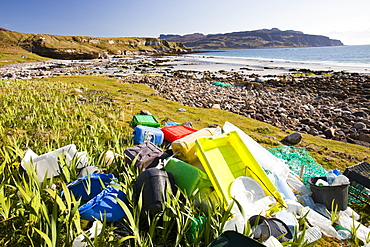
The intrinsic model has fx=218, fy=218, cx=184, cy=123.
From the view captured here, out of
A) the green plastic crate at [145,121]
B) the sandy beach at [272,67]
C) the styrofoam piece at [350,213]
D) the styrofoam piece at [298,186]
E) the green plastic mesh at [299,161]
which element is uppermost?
the sandy beach at [272,67]

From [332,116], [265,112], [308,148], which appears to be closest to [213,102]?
[265,112]

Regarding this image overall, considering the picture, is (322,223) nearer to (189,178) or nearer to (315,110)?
(189,178)

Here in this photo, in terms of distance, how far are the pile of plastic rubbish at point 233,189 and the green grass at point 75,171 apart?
0.43ft

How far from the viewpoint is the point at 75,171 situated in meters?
2.62

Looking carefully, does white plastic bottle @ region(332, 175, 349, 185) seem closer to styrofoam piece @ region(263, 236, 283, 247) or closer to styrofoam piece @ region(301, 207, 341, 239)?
styrofoam piece @ region(301, 207, 341, 239)

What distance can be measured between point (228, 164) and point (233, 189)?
438 mm

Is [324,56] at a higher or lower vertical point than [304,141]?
higher

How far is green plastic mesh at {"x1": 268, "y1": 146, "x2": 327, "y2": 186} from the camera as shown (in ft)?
11.7

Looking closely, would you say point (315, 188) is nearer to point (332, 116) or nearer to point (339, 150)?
point (339, 150)

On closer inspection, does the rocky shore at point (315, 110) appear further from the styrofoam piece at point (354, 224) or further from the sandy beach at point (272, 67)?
the sandy beach at point (272, 67)

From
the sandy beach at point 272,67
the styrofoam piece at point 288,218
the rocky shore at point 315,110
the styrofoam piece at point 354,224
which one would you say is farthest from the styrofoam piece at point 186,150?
the sandy beach at point 272,67

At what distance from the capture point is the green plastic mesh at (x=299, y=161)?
11.7ft

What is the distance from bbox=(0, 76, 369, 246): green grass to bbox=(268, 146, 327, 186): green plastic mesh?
0.89 feet

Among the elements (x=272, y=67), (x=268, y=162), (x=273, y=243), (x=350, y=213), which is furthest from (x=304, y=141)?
(x=272, y=67)
